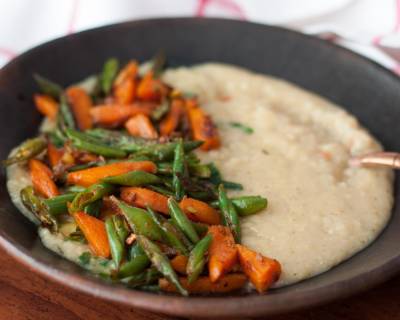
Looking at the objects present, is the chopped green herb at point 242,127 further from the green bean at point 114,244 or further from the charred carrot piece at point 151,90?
→ the green bean at point 114,244

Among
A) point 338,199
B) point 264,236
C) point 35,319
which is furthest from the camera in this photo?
point 338,199

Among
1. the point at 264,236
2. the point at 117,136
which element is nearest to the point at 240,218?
the point at 264,236

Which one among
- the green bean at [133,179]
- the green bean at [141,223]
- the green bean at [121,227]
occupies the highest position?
the green bean at [133,179]

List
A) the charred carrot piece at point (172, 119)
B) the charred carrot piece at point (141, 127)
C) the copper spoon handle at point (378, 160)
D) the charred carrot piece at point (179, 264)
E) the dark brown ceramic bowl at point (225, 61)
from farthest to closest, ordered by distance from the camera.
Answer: the charred carrot piece at point (172, 119)
the charred carrot piece at point (141, 127)
the copper spoon handle at point (378, 160)
the charred carrot piece at point (179, 264)
the dark brown ceramic bowl at point (225, 61)

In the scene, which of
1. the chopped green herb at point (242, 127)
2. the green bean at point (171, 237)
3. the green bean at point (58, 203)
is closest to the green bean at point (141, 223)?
the green bean at point (171, 237)

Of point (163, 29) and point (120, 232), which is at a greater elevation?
point (163, 29)

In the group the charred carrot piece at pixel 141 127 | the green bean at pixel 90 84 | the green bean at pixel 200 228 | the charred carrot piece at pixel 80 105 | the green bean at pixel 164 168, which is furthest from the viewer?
the green bean at pixel 90 84

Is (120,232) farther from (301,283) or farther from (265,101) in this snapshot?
(265,101)

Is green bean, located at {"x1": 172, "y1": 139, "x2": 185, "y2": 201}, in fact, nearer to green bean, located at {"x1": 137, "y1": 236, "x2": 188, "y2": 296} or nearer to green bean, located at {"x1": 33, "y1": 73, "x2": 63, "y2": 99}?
green bean, located at {"x1": 137, "y1": 236, "x2": 188, "y2": 296}
